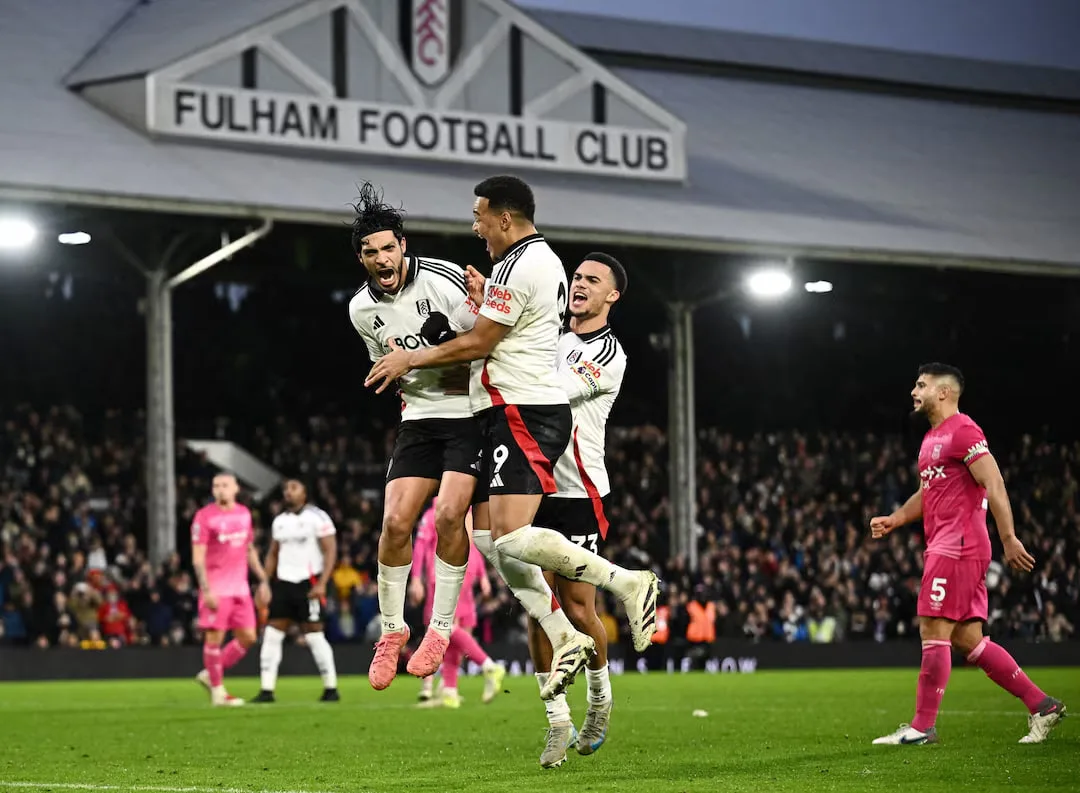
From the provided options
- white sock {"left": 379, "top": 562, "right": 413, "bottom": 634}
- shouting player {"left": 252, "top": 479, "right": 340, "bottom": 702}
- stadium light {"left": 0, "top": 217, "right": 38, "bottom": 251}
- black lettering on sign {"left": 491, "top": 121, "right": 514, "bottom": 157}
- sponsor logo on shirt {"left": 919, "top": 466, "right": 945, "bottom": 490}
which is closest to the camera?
white sock {"left": 379, "top": 562, "right": 413, "bottom": 634}

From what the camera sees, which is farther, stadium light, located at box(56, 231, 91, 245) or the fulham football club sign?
the fulham football club sign

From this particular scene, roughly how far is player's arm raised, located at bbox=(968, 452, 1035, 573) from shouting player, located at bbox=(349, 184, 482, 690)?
3154mm

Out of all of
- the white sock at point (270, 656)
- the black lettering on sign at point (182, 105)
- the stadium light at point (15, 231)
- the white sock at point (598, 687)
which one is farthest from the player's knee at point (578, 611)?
the black lettering on sign at point (182, 105)

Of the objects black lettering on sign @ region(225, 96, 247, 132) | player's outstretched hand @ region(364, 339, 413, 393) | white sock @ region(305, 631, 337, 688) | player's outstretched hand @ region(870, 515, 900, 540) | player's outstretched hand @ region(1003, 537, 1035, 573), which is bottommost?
white sock @ region(305, 631, 337, 688)

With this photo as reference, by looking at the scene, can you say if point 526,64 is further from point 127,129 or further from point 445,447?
point 445,447

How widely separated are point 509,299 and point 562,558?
1356 mm

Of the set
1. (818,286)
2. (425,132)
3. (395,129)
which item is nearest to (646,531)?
(818,286)

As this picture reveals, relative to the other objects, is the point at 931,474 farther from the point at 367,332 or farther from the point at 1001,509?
the point at 367,332

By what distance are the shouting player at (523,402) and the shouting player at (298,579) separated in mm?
8609

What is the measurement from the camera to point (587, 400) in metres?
10.8

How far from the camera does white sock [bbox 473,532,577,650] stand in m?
9.55

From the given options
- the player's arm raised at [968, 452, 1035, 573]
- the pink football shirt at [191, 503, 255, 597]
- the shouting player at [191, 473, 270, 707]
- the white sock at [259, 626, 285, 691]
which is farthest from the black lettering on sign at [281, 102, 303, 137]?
the player's arm raised at [968, 452, 1035, 573]

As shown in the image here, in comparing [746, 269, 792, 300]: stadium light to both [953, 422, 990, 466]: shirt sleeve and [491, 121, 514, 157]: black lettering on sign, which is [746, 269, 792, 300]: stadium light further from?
[953, 422, 990, 466]: shirt sleeve

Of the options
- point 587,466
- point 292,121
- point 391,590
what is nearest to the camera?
point 391,590
